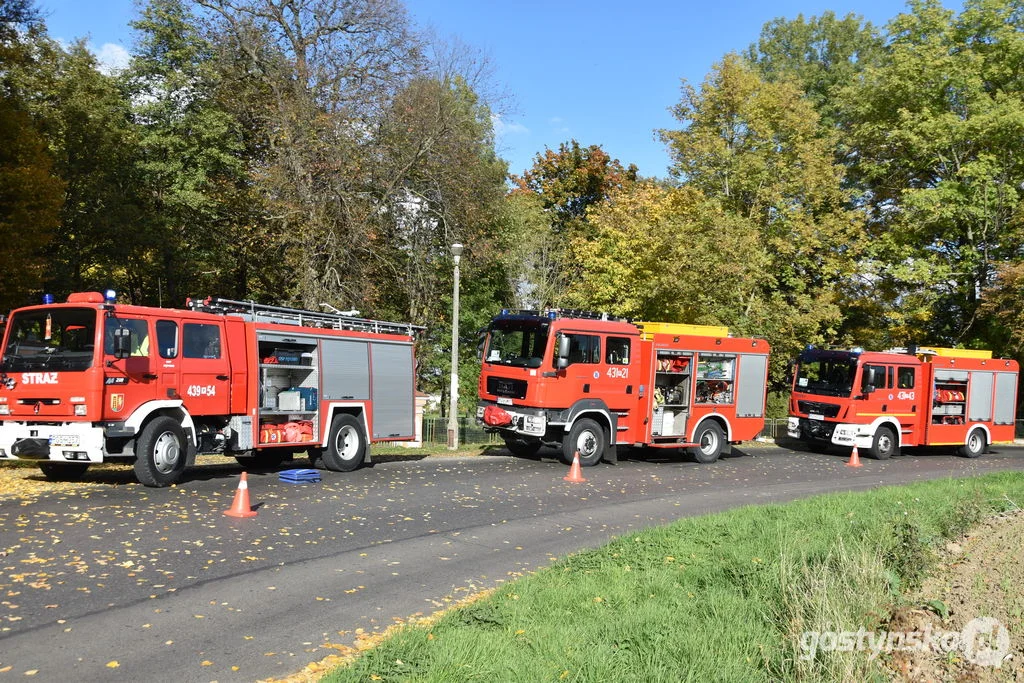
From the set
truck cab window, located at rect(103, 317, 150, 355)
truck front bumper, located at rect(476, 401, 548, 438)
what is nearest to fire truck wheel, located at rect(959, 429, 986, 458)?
truck front bumper, located at rect(476, 401, 548, 438)

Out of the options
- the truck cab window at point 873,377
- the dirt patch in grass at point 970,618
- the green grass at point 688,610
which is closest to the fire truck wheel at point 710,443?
the truck cab window at point 873,377

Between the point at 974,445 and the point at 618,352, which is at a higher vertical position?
the point at 618,352

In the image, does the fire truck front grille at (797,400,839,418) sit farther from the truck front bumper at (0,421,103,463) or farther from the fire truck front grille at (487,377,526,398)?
the truck front bumper at (0,421,103,463)

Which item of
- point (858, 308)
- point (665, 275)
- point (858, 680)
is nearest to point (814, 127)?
point (858, 308)

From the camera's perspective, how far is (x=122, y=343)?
11.4 m

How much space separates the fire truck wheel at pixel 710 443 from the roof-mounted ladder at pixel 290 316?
25.2 feet

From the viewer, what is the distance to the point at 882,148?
118ft

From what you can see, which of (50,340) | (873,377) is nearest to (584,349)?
(873,377)

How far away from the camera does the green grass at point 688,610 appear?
17.2ft

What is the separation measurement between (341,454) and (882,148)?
101ft

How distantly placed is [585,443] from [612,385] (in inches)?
57.6

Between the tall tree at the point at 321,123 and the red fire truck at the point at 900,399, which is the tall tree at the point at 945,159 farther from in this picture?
the tall tree at the point at 321,123

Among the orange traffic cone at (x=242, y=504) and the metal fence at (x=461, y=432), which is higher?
the orange traffic cone at (x=242, y=504)

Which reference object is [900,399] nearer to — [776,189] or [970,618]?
[776,189]
